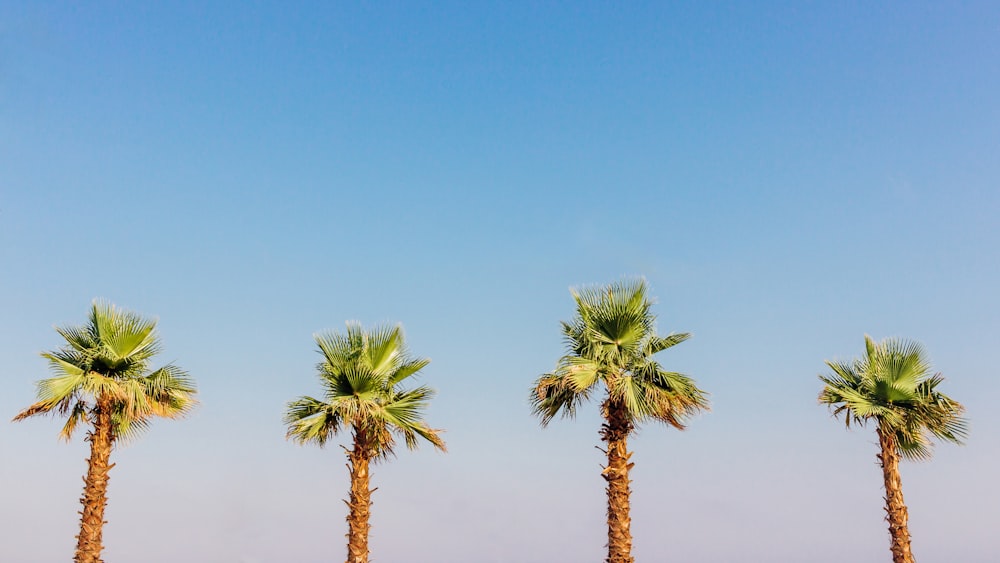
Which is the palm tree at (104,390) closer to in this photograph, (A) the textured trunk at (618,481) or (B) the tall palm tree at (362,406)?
(B) the tall palm tree at (362,406)

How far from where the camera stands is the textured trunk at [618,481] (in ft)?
74.1

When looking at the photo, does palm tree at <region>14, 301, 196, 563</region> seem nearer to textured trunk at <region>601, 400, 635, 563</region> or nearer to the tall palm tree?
the tall palm tree

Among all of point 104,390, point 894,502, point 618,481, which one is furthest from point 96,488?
point 894,502

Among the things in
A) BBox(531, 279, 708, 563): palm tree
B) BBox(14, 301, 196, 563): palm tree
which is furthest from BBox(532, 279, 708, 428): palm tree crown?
BBox(14, 301, 196, 563): palm tree

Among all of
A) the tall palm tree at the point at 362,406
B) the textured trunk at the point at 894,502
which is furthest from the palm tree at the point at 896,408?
the tall palm tree at the point at 362,406

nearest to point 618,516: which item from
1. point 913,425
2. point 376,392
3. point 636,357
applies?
point 636,357

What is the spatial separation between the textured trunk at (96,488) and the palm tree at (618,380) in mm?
12692

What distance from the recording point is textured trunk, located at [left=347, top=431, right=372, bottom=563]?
23266 millimetres

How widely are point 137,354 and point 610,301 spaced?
14477 millimetres

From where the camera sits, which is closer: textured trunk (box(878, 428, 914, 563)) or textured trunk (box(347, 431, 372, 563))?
textured trunk (box(347, 431, 372, 563))

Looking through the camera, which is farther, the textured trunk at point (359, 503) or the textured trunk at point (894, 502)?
the textured trunk at point (894, 502)

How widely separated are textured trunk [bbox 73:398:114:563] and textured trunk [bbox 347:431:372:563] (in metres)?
7.20

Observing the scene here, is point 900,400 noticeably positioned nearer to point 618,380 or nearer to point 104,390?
point 618,380

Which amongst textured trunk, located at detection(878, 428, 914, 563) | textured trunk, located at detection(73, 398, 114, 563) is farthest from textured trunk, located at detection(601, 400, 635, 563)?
textured trunk, located at detection(73, 398, 114, 563)
